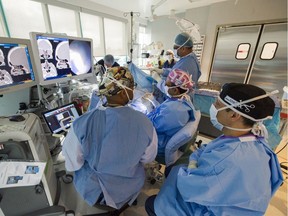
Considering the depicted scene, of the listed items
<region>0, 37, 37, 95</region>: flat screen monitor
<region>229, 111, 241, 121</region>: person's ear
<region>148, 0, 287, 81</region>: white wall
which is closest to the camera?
<region>229, 111, 241, 121</region>: person's ear

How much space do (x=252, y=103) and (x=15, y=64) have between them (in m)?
1.36

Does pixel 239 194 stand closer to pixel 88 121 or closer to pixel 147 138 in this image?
pixel 147 138

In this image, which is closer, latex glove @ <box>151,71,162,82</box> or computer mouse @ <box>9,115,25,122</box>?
computer mouse @ <box>9,115,25,122</box>

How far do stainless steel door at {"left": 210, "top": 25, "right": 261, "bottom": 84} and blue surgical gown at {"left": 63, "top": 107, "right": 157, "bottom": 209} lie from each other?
3.85 m

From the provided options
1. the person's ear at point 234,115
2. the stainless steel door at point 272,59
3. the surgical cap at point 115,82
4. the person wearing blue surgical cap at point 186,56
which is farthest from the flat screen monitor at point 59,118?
the stainless steel door at point 272,59

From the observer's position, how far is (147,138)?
849mm

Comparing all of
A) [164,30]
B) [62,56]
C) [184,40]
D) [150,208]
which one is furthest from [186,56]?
[164,30]

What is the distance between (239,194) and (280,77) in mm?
3927

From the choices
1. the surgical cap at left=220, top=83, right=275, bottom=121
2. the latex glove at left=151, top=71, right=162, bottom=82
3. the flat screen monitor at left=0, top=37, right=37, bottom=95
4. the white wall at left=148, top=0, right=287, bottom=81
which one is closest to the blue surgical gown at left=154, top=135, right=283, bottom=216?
the surgical cap at left=220, top=83, right=275, bottom=121

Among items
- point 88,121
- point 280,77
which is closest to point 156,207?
point 88,121

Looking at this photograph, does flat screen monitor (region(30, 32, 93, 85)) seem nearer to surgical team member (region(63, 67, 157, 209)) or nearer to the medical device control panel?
the medical device control panel

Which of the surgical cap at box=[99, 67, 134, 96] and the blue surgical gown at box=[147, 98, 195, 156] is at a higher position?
the surgical cap at box=[99, 67, 134, 96]

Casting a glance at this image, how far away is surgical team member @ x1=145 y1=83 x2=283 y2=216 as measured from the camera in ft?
1.92

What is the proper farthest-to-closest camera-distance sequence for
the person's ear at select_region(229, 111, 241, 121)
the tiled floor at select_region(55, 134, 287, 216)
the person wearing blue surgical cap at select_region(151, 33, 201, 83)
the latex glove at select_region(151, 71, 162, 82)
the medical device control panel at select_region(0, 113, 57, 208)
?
the latex glove at select_region(151, 71, 162, 82) < the person wearing blue surgical cap at select_region(151, 33, 201, 83) < the tiled floor at select_region(55, 134, 287, 216) < the medical device control panel at select_region(0, 113, 57, 208) < the person's ear at select_region(229, 111, 241, 121)
